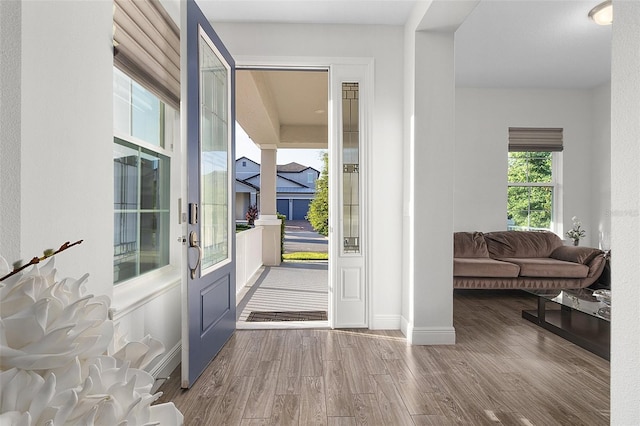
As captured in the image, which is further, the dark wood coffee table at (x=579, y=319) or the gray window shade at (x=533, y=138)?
the gray window shade at (x=533, y=138)

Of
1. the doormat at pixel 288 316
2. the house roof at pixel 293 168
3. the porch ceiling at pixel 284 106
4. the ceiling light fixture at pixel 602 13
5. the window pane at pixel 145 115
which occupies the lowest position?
the doormat at pixel 288 316

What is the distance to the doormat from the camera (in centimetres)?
399

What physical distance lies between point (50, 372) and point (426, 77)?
11.0ft

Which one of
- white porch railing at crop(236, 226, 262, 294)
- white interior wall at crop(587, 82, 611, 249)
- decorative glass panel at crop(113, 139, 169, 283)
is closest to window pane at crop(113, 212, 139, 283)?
decorative glass panel at crop(113, 139, 169, 283)

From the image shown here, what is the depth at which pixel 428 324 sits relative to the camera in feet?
10.7

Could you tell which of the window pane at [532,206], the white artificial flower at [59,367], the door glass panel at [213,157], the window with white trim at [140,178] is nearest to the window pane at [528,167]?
the window pane at [532,206]

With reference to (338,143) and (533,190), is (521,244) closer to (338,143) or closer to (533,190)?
(533,190)

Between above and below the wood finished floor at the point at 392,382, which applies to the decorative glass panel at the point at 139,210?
above

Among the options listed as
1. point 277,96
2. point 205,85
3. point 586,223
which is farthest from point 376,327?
point 586,223

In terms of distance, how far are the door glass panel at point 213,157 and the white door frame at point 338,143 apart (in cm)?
64

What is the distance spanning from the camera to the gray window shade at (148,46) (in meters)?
2.12

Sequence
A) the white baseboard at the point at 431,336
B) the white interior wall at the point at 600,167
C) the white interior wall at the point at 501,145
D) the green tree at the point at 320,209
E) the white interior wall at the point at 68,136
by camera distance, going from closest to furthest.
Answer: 1. the white interior wall at the point at 68,136
2. the white baseboard at the point at 431,336
3. the white interior wall at the point at 600,167
4. the white interior wall at the point at 501,145
5. the green tree at the point at 320,209

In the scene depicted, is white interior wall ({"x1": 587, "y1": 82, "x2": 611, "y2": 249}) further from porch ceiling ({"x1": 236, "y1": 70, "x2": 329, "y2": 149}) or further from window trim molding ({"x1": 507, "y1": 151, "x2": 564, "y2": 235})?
porch ceiling ({"x1": 236, "y1": 70, "x2": 329, "y2": 149})

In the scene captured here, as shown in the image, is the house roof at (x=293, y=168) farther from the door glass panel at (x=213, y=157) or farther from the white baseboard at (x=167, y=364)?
the white baseboard at (x=167, y=364)
